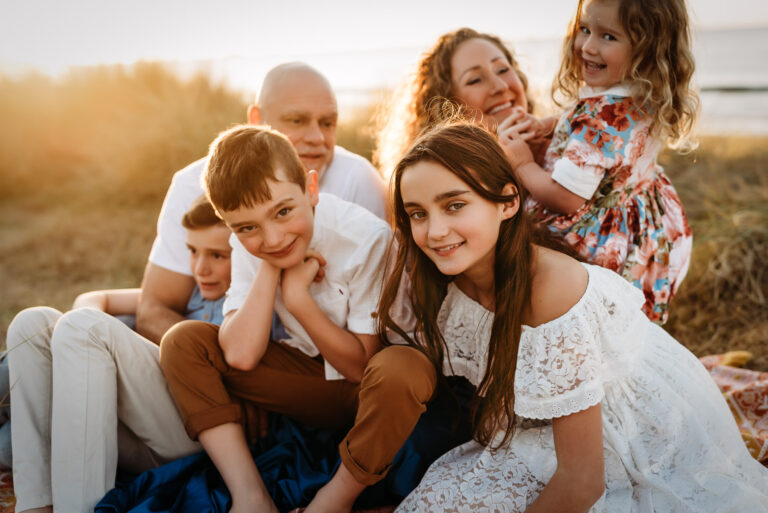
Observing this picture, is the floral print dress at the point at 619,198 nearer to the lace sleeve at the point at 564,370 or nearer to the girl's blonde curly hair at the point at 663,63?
the girl's blonde curly hair at the point at 663,63

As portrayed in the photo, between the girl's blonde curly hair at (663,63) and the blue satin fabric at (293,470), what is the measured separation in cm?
128

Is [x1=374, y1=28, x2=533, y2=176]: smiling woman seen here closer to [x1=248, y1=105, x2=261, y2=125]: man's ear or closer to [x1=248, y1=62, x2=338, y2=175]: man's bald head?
[x1=248, y1=62, x2=338, y2=175]: man's bald head

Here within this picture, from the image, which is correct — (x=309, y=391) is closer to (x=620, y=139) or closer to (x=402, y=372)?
(x=402, y=372)

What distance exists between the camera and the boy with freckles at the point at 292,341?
6.39 ft

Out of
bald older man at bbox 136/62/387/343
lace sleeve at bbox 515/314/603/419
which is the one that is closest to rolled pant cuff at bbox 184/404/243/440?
bald older man at bbox 136/62/387/343

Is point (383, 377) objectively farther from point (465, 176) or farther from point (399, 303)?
point (465, 176)

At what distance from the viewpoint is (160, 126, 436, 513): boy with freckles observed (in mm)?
1946

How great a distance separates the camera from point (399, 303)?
7.14 ft

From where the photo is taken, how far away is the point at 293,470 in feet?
7.50

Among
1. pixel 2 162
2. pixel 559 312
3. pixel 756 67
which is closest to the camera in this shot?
pixel 559 312

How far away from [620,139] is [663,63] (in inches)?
12.0

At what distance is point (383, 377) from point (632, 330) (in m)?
0.81

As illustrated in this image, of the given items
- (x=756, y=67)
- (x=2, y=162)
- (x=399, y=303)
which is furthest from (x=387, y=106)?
(x=756, y=67)

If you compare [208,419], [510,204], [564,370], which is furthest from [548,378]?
[208,419]
